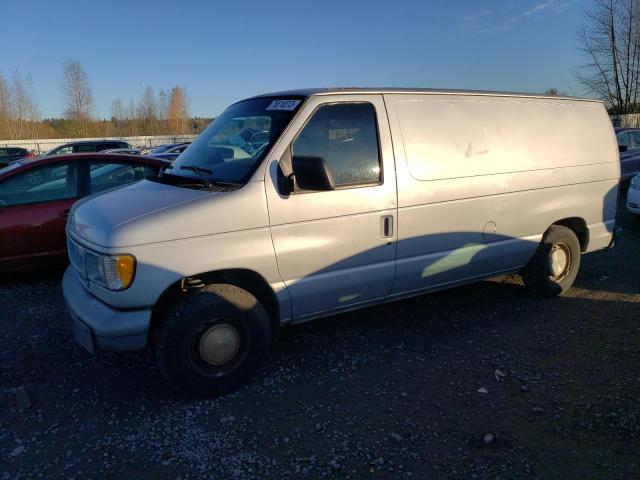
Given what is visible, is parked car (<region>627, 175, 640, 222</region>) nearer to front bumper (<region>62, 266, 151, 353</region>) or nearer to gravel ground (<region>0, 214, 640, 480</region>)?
gravel ground (<region>0, 214, 640, 480</region>)

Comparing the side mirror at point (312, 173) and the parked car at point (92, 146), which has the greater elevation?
the parked car at point (92, 146)

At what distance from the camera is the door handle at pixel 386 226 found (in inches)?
144

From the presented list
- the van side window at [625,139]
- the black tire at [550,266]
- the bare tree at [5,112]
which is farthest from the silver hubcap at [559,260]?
the bare tree at [5,112]

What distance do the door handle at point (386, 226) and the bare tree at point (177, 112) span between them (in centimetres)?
6316

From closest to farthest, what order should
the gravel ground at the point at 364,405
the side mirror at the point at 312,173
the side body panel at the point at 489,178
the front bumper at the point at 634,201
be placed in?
the gravel ground at the point at 364,405 < the side mirror at the point at 312,173 < the side body panel at the point at 489,178 < the front bumper at the point at 634,201

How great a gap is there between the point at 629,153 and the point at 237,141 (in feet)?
36.0

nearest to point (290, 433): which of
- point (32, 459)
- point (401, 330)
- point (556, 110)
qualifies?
point (32, 459)

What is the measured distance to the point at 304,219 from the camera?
11.0 ft

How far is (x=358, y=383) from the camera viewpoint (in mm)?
3463

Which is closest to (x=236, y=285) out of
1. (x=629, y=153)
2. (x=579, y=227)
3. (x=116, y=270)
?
(x=116, y=270)

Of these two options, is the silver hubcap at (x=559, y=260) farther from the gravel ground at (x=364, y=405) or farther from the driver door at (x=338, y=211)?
the driver door at (x=338, y=211)

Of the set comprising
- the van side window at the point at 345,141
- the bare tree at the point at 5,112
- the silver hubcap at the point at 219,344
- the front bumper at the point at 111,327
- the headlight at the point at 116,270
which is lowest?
the silver hubcap at the point at 219,344

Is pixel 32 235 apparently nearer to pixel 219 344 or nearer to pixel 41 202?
pixel 41 202

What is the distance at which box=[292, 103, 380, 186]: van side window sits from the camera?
11.3 ft
